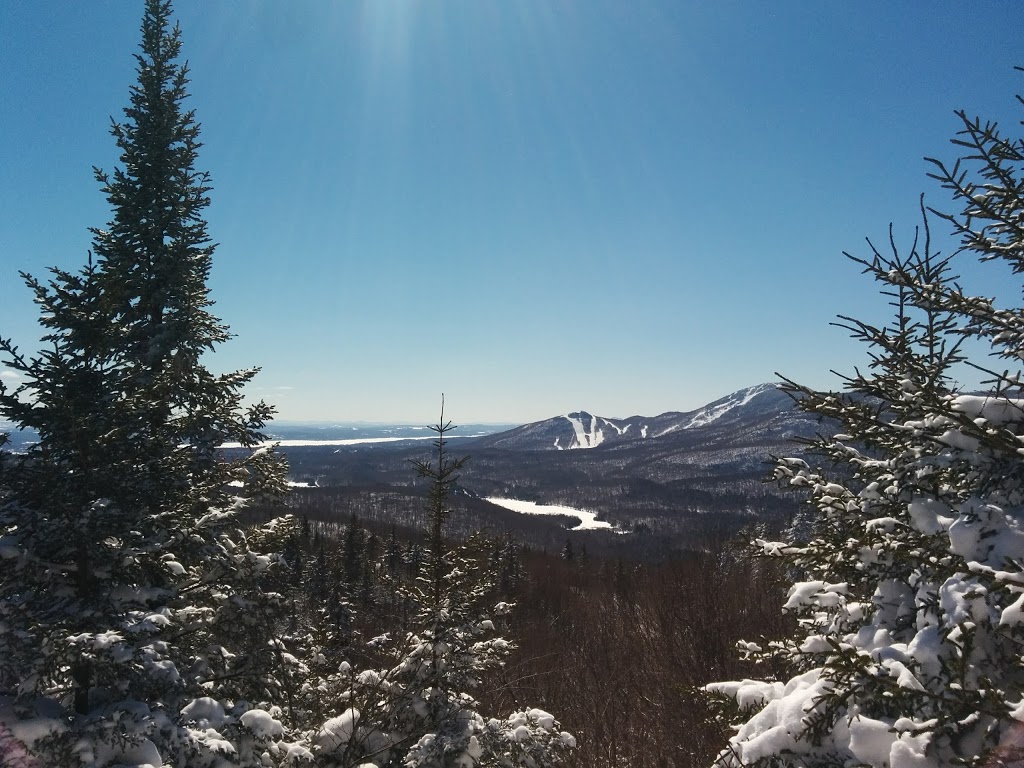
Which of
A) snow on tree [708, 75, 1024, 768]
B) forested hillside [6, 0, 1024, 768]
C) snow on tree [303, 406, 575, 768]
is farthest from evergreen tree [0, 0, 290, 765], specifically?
snow on tree [708, 75, 1024, 768]

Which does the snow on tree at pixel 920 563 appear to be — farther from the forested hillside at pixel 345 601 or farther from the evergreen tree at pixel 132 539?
the evergreen tree at pixel 132 539

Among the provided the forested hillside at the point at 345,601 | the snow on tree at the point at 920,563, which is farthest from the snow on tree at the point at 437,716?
the snow on tree at the point at 920,563

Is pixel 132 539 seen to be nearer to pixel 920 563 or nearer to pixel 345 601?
pixel 345 601

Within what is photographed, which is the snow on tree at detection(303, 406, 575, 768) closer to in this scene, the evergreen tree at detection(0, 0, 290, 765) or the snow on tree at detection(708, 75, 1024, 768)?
the evergreen tree at detection(0, 0, 290, 765)

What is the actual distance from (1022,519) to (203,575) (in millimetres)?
9544

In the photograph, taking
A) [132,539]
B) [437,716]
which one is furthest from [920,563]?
[132,539]

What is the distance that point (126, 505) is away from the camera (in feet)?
19.8

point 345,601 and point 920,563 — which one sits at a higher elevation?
point 920,563

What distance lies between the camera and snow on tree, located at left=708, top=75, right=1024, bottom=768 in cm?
297

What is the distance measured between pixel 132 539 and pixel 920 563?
303 inches

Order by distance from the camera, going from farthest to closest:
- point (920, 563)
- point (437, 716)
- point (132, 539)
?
point (437, 716), point (132, 539), point (920, 563)

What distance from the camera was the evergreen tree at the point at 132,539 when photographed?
5008mm

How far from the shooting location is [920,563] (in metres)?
3.76

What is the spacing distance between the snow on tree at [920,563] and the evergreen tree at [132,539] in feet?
18.2
